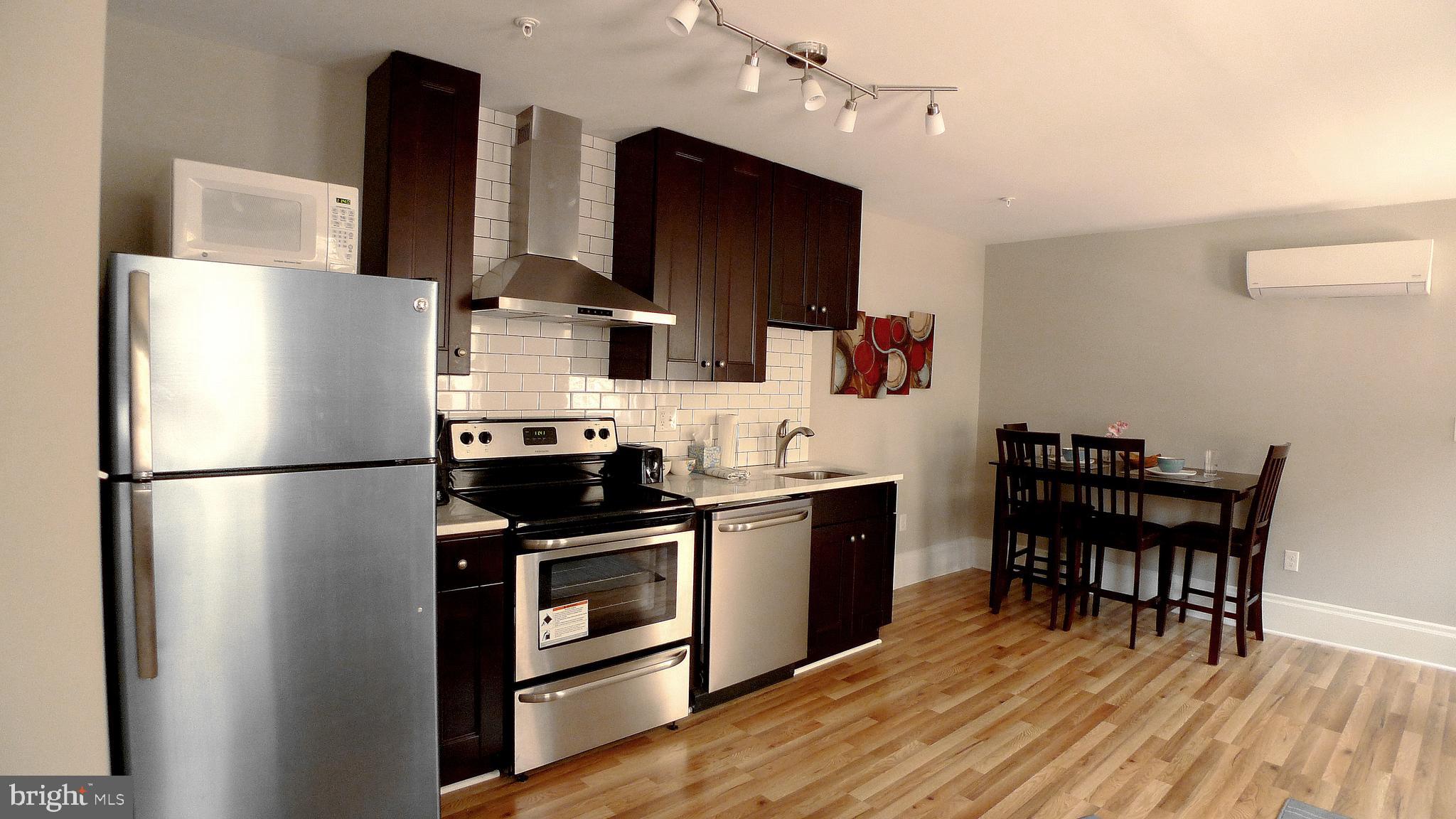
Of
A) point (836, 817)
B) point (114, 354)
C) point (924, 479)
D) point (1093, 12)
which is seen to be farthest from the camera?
point (924, 479)

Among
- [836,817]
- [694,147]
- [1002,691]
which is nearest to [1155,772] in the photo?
[1002,691]

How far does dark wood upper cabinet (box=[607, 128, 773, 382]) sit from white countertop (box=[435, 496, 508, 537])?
3.28 feet

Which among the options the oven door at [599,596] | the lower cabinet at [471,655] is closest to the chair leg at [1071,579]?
the oven door at [599,596]

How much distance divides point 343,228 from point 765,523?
1945mm

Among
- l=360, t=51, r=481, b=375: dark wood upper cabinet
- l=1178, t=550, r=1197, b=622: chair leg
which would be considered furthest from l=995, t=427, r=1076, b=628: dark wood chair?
l=360, t=51, r=481, b=375: dark wood upper cabinet

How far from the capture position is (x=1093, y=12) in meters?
2.08

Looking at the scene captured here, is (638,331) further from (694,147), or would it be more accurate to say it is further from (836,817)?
(836,817)

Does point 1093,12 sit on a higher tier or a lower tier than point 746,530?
higher

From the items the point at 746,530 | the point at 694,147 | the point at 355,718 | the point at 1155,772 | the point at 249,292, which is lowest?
the point at 1155,772

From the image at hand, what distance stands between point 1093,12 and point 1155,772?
2.59 m

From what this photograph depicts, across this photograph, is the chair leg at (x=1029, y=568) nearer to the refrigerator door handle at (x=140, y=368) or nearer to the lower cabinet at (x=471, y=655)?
the lower cabinet at (x=471, y=655)

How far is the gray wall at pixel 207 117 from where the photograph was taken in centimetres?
229

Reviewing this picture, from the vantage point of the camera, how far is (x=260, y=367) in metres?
1.78

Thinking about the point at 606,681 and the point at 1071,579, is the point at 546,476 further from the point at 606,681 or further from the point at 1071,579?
the point at 1071,579
